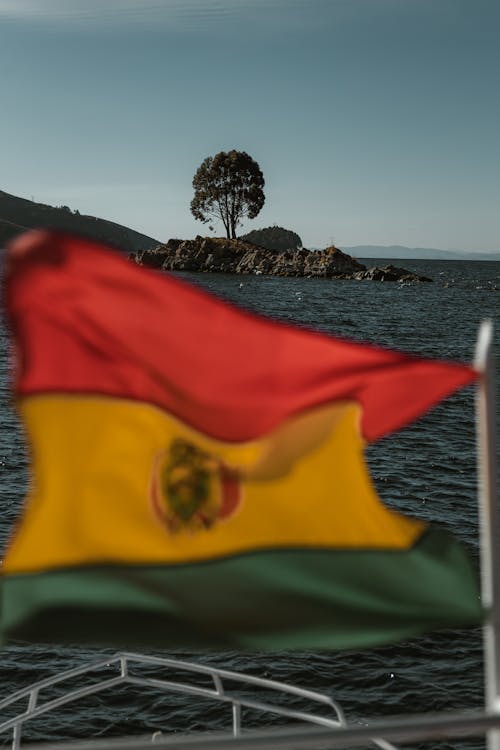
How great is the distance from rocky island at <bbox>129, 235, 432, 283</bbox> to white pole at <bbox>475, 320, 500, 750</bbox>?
507ft

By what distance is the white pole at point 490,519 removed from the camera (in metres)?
5.02

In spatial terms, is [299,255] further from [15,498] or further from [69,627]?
[69,627]

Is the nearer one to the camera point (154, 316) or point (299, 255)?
point (154, 316)

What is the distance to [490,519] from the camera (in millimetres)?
5105

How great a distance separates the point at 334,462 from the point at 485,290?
147665 mm

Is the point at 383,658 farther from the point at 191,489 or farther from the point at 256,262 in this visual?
the point at 256,262

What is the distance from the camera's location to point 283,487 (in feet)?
18.2

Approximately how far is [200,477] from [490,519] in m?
1.67

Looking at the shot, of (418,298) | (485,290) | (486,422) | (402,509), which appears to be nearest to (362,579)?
(486,422)

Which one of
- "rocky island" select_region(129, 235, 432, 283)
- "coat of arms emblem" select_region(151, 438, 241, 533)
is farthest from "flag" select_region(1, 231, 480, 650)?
"rocky island" select_region(129, 235, 432, 283)

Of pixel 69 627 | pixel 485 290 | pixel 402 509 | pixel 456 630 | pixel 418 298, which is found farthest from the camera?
pixel 485 290

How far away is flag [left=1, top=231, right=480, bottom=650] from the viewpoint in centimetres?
512

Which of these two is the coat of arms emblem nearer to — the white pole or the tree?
the white pole

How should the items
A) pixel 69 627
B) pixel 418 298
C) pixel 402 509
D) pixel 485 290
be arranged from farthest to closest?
pixel 485 290, pixel 418 298, pixel 402 509, pixel 69 627
